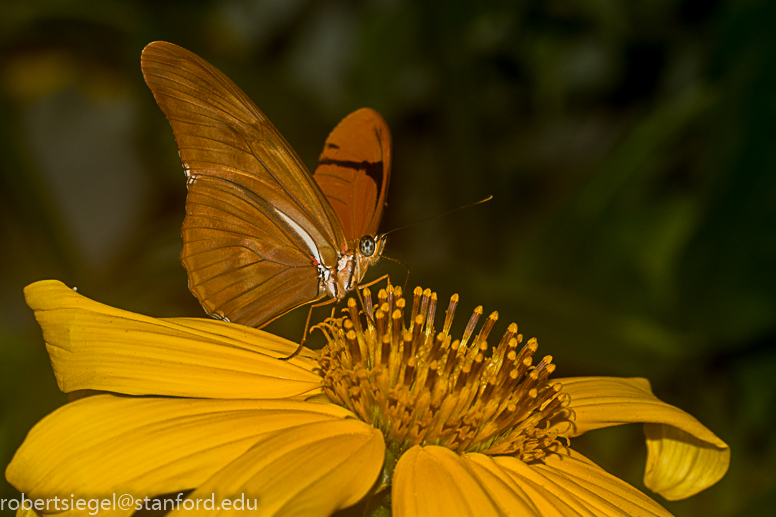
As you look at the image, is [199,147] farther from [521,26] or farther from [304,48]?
[304,48]

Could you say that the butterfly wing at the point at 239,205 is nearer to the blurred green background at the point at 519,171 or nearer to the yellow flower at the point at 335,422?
the yellow flower at the point at 335,422

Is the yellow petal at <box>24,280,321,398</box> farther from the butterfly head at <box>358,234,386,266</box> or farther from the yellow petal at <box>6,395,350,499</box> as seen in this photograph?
the butterfly head at <box>358,234,386,266</box>

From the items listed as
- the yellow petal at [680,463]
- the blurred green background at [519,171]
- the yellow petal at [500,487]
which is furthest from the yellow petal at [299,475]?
the blurred green background at [519,171]

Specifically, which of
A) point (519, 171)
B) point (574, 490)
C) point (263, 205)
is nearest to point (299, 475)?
point (574, 490)

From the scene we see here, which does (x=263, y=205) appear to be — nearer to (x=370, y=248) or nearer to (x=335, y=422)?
(x=370, y=248)

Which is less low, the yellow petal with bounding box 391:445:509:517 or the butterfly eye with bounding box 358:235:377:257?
the butterfly eye with bounding box 358:235:377:257

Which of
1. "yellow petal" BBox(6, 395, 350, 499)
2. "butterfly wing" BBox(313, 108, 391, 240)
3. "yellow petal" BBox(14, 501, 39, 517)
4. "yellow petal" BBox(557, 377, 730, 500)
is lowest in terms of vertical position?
"yellow petal" BBox(14, 501, 39, 517)

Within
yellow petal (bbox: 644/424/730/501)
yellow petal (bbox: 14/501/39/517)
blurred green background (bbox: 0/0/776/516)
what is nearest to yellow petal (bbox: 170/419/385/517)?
yellow petal (bbox: 14/501/39/517)
